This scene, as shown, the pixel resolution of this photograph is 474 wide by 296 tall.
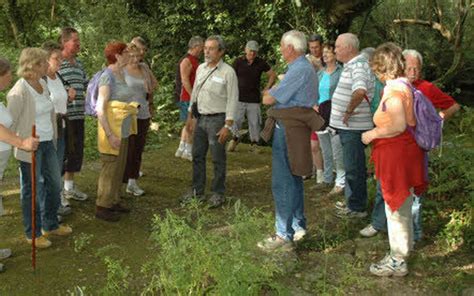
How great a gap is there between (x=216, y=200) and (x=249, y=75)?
2.91m

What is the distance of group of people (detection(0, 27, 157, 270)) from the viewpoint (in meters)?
4.55

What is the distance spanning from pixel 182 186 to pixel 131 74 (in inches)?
74.6

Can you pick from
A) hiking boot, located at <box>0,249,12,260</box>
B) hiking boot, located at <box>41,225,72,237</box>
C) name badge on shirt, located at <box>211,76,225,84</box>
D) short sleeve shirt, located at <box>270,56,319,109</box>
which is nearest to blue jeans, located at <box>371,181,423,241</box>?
short sleeve shirt, located at <box>270,56,319,109</box>

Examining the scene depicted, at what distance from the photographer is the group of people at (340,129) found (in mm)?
4258

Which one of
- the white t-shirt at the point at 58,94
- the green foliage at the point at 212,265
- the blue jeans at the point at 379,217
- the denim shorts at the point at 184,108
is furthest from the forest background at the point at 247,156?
the white t-shirt at the point at 58,94

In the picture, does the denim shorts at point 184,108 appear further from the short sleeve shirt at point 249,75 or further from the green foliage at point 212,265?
the green foliage at point 212,265

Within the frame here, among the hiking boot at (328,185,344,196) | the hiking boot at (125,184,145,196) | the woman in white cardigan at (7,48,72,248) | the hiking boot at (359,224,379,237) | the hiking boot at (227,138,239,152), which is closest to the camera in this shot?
the woman in white cardigan at (7,48,72,248)

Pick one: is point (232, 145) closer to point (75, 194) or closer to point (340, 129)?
point (75, 194)

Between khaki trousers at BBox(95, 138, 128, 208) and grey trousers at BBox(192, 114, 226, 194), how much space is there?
0.93 meters

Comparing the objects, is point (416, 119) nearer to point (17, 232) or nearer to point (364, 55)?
point (364, 55)

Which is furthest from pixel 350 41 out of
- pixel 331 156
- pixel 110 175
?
pixel 110 175

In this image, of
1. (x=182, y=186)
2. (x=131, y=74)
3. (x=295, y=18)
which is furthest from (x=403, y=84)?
(x=295, y=18)

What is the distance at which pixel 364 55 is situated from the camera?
17.7ft

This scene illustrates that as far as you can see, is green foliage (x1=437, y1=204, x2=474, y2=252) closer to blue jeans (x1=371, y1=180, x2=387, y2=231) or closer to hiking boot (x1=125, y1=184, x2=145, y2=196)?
blue jeans (x1=371, y1=180, x2=387, y2=231)
